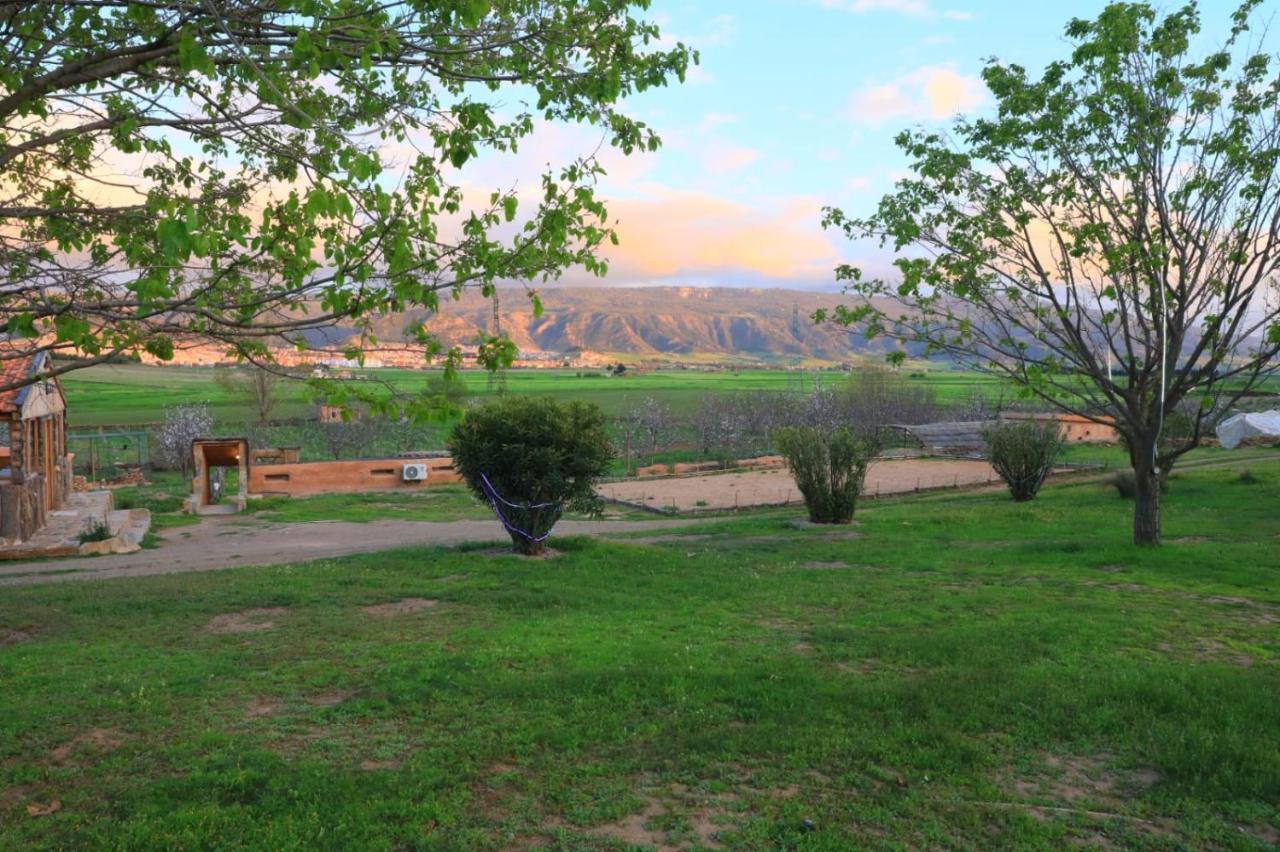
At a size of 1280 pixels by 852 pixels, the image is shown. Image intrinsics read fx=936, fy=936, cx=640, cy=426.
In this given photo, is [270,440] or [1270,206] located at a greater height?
[1270,206]

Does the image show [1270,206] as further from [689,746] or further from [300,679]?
[300,679]

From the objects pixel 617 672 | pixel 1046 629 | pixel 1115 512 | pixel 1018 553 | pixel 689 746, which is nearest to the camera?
pixel 689 746

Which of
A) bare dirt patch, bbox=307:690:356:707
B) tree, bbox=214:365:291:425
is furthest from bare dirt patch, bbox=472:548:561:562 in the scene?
tree, bbox=214:365:291:425

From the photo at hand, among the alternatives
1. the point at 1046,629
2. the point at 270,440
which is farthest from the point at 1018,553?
the point at 270,440

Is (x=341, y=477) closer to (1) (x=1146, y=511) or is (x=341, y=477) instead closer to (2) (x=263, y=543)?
(2) (x=263, y=543)

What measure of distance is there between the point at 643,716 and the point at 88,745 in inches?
136

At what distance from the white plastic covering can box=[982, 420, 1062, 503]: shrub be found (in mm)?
24118

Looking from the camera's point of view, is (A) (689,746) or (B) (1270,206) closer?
(A) (689,746)

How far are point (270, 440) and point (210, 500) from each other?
2669 centimetres

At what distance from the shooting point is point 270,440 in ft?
173

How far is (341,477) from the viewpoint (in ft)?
108

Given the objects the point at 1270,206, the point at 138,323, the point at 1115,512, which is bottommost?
the point at 1115,512

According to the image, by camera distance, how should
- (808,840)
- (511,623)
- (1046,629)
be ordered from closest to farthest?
(808,840)
(1046,629)
(511,623)

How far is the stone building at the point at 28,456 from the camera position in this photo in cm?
1822
